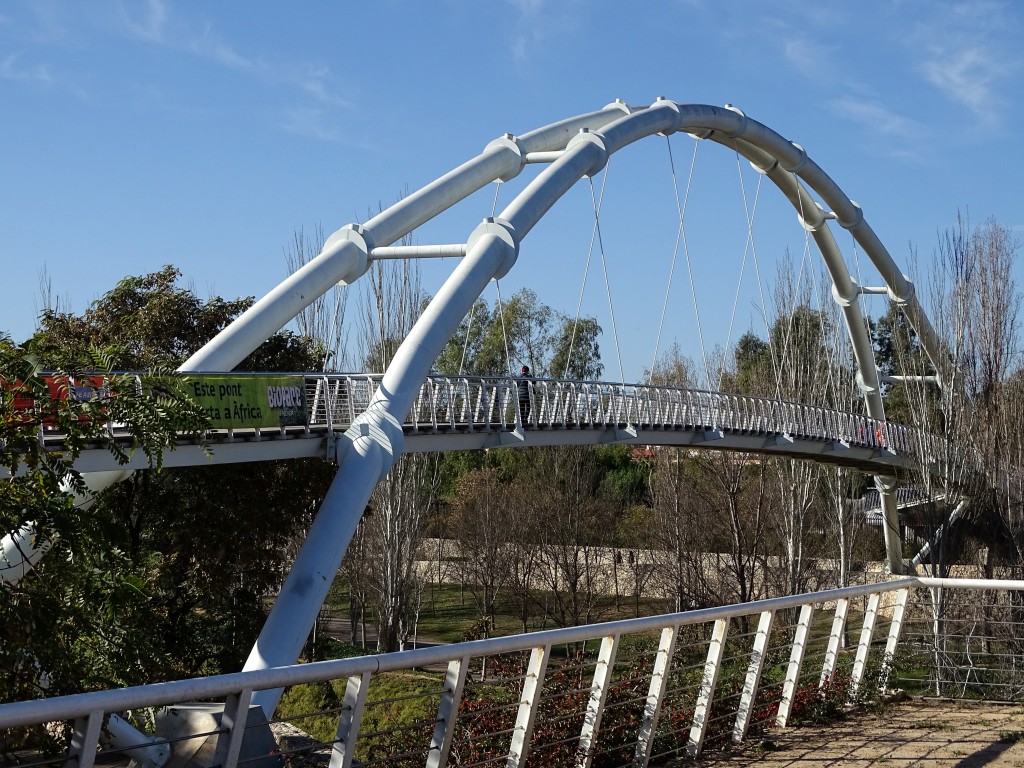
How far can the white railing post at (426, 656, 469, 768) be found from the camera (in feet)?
16.4

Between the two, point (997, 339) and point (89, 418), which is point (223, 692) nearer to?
point (89, 418)

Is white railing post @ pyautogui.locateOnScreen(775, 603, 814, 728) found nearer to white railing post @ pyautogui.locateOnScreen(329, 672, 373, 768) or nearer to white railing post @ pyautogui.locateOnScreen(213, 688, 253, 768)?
white railing post @ pyautogui.locateOnScreen(329, 672, 373, 768)

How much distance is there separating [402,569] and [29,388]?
32921 mm

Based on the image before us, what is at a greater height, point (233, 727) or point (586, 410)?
point (586, 410)

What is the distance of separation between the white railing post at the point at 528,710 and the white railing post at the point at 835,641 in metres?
3.16

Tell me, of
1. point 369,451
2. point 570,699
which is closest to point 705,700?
point 570,699

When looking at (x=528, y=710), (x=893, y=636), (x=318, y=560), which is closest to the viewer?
(x=528, y=710)

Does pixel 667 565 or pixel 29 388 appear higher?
pixel 29 388

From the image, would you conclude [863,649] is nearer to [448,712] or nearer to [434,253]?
[448,712]

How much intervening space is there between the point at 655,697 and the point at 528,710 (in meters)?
0.97

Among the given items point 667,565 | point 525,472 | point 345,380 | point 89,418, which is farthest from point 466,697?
point 525,472

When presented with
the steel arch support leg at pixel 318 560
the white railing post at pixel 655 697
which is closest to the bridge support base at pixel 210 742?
the white railing post at pixel 655 697

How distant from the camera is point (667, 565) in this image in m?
39.4

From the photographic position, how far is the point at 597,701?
5.88 metres
